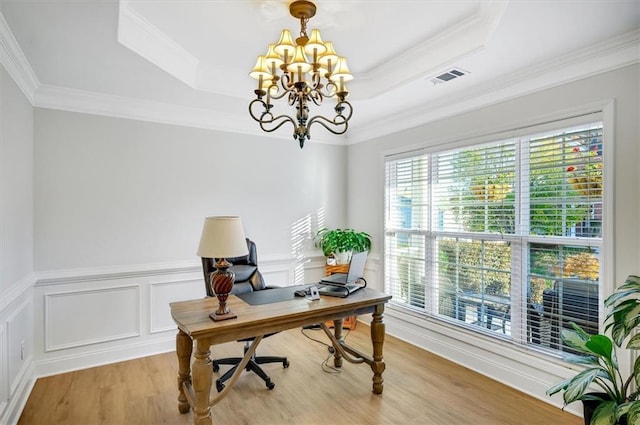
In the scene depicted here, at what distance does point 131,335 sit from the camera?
3.36 meters

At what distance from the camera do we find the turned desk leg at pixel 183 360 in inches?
92.8

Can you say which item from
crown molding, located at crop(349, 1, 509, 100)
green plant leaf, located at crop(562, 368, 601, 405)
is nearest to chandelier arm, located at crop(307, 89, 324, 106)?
crown molding, located at crop(349, 1, 509, 100)

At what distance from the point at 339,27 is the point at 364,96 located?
3.19 feet

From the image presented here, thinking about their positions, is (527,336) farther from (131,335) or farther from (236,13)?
(131,335)

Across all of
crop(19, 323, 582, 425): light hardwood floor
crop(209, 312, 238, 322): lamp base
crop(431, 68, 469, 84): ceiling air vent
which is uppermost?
crop(431, 68, 469, 84): ceiling air vent

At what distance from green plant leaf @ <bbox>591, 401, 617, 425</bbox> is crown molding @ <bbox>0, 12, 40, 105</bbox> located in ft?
12.3

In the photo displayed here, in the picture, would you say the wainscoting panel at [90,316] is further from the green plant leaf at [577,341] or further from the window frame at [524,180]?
the green plant leaf at [577,341]

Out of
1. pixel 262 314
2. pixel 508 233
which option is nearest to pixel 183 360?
pixel 262 314

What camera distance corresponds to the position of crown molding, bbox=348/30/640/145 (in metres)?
2.24

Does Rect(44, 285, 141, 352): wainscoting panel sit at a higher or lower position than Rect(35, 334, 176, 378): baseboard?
higher

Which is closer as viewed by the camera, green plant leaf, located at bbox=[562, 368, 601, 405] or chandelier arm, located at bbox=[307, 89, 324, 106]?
green plant leaf, located at bbox=[562, 368, 601, 405]

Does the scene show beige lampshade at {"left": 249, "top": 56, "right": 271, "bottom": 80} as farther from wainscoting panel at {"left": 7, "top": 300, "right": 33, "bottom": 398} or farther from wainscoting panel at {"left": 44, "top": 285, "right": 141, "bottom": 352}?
wainscoting panel at {"left": 44, "top": 285, "right": 141, "bottom": 352}

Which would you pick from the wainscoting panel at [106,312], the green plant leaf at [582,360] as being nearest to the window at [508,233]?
the green plant leaf at [582,360]

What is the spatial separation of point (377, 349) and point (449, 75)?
7.43ft
